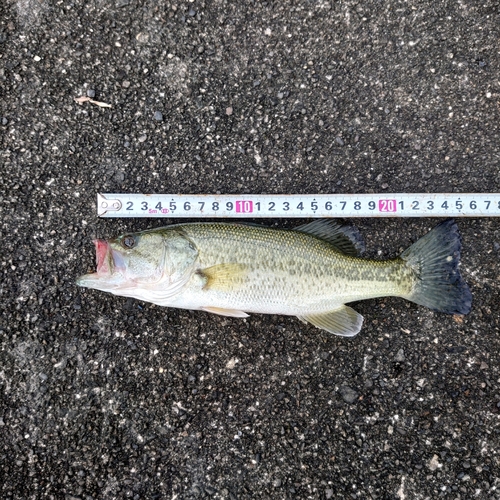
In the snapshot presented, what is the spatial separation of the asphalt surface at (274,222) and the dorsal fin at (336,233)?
0.25 metres

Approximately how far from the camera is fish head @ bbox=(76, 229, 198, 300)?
121 inches

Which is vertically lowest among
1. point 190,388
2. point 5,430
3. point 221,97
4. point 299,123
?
point 5,430

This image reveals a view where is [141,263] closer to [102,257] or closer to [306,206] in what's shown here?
[102,257]

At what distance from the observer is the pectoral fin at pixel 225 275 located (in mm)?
3137

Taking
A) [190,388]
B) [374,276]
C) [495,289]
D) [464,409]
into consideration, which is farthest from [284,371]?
[495,289]

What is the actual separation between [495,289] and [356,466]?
1.82m

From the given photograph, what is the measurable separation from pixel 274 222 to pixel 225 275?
0.72m

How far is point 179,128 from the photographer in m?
3.62

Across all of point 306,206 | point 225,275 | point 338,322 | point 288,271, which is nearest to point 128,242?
point 225,275

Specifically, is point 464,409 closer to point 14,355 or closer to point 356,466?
point 356,466

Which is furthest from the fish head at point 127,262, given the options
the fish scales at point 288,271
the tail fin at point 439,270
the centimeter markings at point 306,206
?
the tail fin at point 439,270

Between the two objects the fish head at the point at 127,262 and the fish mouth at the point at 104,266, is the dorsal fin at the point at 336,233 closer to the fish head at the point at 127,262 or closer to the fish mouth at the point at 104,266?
the fish head at the point at 127,262

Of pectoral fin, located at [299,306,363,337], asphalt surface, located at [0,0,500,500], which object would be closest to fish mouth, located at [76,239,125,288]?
asphalt surface, located at [0,0,500,500]

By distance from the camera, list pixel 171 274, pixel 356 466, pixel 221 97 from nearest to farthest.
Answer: pixel 171 274 → pixel 356 466 → pixel 221 97
